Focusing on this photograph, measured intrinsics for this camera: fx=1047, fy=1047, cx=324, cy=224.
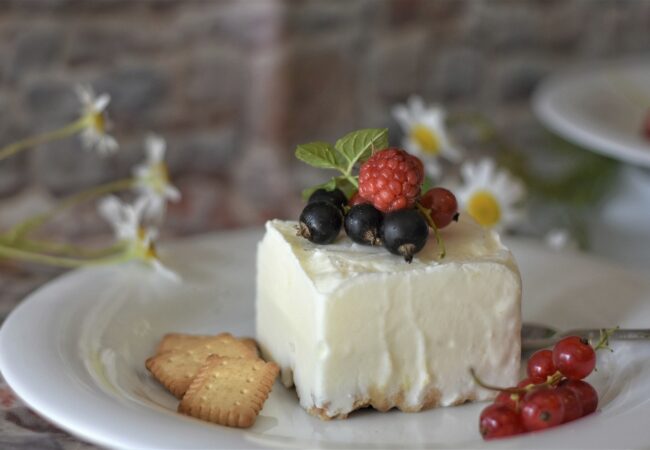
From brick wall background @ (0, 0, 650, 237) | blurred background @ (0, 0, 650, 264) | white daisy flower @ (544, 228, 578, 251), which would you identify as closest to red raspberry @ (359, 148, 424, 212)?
white daisy flower @ (544, 228, 578, 251)

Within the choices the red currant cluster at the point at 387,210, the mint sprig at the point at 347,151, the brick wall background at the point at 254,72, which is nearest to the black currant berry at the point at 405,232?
the red currant cluster at the point at 387,210

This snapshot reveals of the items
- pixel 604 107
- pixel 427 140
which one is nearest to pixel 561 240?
pixel 427 140

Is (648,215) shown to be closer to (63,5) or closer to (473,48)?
(473,48)

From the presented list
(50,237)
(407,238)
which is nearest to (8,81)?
(50,237)

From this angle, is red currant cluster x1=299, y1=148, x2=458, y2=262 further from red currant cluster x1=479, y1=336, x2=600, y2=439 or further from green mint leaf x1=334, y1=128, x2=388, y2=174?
red currant cluster x1=479, y1=336, x2=600, y2=439

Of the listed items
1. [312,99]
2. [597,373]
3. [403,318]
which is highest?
[403,318]

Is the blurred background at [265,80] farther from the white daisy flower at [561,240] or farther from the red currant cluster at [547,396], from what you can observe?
the red currant cluster at [547,396]

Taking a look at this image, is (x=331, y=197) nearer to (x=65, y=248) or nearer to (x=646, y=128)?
(x=65, y=248)
